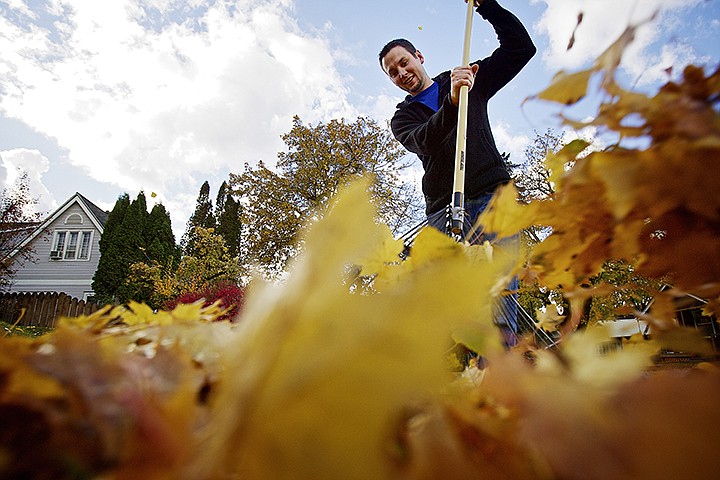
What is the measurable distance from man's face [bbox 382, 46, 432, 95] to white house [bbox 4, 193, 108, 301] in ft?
50.6

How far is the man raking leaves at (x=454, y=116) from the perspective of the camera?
6.35 ft

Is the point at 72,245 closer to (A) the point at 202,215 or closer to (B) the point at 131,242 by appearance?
(B) the point at 131,242

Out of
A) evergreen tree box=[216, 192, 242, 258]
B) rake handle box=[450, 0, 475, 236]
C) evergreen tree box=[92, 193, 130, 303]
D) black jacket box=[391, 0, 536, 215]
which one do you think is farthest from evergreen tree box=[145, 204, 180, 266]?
rake handle box=[450, 0, 475, 236]

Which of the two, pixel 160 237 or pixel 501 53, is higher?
pixel 160 237

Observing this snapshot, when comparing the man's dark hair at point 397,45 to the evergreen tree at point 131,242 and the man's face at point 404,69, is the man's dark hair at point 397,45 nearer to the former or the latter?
the man's face at point 404,69

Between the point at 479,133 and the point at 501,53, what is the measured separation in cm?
55

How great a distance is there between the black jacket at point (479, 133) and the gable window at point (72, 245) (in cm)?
1614

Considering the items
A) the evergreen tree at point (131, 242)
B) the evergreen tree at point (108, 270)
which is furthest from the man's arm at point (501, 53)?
the evergreen tree at point (108, 270)

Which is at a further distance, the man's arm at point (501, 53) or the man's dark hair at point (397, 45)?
the man's dark hair at point (397, 45)

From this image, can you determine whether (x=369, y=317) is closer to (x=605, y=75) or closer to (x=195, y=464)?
(x=195, y=464)

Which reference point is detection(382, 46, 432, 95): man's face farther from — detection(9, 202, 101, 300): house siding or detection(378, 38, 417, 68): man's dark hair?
detection(9, 202, 101, 300): house siding

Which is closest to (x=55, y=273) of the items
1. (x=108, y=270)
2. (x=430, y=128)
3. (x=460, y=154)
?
(x=108, y=270)

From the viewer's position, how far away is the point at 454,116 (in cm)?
187

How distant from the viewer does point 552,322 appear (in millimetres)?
371
